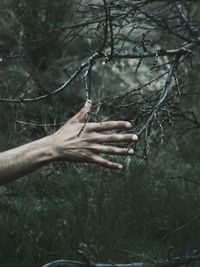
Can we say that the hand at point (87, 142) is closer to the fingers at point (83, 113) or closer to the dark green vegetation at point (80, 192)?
the fingers at point (83, 113)

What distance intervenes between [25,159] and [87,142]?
35 cm

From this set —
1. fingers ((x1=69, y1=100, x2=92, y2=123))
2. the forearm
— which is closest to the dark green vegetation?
the forearm

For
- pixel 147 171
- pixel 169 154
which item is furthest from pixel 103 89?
pixel 147 171

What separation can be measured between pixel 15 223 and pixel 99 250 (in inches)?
27.4

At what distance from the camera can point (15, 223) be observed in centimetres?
434

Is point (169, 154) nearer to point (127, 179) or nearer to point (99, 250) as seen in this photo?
point (127, 179)

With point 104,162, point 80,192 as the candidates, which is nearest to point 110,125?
point 104,162

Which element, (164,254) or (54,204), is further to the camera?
(54,204)

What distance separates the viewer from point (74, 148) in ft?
8.97

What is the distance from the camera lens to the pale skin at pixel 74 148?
8.73 feet

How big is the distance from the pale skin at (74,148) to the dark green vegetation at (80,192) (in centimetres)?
18

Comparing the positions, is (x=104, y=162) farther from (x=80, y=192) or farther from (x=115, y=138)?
(x=80, y=192)

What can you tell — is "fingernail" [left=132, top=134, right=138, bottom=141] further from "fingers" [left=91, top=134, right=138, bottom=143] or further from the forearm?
the forearm

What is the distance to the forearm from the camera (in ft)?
9.23
